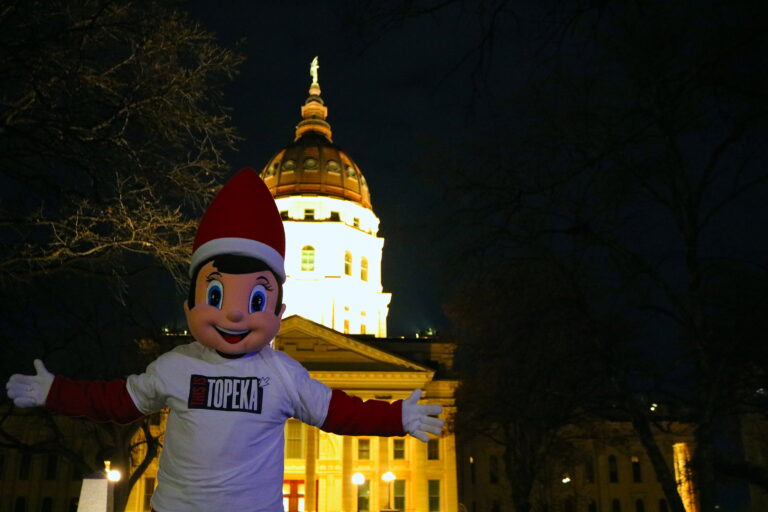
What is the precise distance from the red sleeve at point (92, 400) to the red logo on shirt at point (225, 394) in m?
0.53

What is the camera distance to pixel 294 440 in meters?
47.7

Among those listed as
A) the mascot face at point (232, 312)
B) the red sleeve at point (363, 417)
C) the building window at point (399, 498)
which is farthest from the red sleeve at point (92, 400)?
the building window at point (399, 498)

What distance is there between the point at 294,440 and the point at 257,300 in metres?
43.7

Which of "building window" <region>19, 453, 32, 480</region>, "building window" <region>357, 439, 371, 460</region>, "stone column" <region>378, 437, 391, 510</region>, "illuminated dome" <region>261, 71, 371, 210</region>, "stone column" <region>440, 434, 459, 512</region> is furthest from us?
"illuminated dome" <region>261, 71, 371, 210</region>

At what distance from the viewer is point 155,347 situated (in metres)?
26.8

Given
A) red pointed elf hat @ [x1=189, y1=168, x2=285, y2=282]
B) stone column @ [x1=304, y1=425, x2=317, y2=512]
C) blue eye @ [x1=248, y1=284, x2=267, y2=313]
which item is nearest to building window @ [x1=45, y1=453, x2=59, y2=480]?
stone column @ [x1=304, y1=425, x2=317, y2=512]

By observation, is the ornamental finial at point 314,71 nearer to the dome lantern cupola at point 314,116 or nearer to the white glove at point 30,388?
the dome lantern cupola at point 314,116

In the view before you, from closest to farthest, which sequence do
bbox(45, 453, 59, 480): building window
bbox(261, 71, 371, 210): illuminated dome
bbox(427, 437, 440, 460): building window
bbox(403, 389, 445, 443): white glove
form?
1. bbox(403, 389, 445, 443): white glove
2. bbox(427, 437, 440, 460): building window
3. bbox(45, 453, 59, 480): building window
4. bbox(261, 71, 371, 210): illuminated dome

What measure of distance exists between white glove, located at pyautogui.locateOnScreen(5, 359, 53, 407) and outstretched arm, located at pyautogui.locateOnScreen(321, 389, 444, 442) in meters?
1.98

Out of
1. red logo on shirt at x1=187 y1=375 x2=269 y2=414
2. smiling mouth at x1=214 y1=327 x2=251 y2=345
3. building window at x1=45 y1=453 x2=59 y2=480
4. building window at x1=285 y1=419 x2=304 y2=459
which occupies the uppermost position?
building window at x1=285 y1=419 x2=304 y2=459

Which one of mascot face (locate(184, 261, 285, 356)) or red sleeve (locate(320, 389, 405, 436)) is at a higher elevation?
mascot face (locate(184, 261, 285, 356))

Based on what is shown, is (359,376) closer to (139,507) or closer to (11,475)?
(139,507)

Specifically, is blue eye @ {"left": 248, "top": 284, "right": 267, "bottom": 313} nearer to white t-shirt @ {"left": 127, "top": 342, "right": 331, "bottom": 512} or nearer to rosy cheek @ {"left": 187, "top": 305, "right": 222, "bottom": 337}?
rosy cheek @ {"left": 187, "top": 305, "right": 222, "bottom": 337}

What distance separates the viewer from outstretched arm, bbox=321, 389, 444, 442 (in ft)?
18.6
